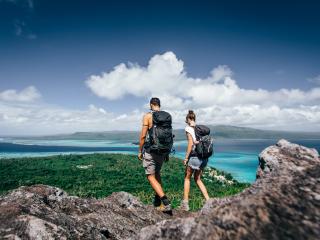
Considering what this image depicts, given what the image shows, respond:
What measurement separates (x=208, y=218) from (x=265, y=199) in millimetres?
696

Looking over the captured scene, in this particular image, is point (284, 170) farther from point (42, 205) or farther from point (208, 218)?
point (42, 205)

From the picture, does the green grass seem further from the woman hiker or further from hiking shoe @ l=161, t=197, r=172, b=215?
hiking shoe @ l=161, t=197, r=172, b=215

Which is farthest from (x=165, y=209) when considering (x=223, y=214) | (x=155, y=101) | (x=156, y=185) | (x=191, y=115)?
(x=223, y=214)

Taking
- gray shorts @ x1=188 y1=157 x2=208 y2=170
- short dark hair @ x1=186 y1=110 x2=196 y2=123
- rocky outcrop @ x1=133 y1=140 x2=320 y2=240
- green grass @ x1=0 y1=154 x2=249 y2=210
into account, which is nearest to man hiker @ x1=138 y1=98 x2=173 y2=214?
gray shorts @ x1=188 y1=157 x2=208 y2=170

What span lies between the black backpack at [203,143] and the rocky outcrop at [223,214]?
2696 mm

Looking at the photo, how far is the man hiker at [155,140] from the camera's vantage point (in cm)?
823

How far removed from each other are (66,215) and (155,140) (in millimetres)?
3059

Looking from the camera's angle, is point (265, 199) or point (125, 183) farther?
point (125, 183)

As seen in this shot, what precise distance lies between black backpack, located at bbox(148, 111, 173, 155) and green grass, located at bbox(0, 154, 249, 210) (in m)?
47.9

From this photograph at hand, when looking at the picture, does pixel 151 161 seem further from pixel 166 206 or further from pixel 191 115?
pixel 191 115

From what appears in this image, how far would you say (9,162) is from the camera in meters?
118

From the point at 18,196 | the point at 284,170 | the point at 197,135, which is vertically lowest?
the point at 18,196

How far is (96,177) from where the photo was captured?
86.3 meters

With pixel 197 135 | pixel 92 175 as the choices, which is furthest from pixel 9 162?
pixel 197 135
